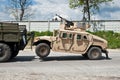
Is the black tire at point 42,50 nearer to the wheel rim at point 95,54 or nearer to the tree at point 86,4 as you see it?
the wheel rim at point 95,54

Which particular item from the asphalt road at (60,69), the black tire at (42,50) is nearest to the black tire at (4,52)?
the asphalt road at (60,69)

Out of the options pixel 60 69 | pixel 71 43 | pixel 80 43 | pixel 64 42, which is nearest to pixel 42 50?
pixel 64 42

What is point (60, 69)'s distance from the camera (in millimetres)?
16953

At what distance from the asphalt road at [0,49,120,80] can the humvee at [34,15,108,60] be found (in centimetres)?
48

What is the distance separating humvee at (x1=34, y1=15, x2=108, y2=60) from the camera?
20438mm

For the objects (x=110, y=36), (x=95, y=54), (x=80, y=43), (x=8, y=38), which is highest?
(x=8, y=38)

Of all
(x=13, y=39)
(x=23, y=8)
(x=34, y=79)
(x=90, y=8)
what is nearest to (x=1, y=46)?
(x=13, y=39)

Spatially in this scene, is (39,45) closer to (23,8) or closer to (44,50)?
(44,50)

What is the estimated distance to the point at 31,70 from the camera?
16594 mm

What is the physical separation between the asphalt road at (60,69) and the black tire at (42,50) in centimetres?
36

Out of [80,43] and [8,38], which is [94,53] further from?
[8,38]

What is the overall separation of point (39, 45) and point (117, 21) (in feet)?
71.7

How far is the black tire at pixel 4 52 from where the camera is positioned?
766 inches

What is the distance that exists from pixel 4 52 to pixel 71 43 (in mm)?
3580
